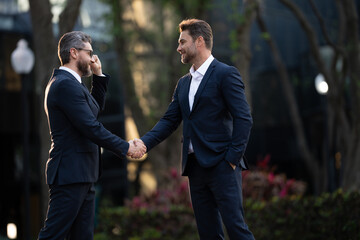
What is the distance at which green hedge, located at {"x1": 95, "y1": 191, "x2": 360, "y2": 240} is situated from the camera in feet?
24.1

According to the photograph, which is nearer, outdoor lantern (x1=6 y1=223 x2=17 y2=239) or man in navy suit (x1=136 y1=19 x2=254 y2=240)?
man in navy suit (x1=136 y1=19 x2=254 y2=240)

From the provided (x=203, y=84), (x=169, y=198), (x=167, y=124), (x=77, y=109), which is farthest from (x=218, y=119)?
(x=169, y=198)

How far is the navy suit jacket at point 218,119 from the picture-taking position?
5254mm

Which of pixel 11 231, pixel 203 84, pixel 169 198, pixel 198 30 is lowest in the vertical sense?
pixel 11 231

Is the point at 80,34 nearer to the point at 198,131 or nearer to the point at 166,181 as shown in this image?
the point at 198,131

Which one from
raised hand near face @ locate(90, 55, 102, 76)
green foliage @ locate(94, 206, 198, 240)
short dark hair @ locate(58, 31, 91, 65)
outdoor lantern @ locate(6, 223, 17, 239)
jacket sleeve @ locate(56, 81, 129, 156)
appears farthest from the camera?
outdoor lantern @ locate(6, 223, 17, 239)

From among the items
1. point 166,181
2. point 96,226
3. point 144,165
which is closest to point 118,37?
point 166,181

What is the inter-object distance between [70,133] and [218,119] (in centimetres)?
132

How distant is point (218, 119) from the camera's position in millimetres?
5410

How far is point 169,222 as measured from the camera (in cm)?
1029

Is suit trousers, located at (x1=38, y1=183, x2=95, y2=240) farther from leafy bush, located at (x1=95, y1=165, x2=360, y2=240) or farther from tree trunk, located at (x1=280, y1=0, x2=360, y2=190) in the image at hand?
tree trunk, located at (x1=280, y1=0, x2=360, y2=190)

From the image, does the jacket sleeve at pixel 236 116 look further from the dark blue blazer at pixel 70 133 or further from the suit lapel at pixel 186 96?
the dark blue blazer at pixel 70 133

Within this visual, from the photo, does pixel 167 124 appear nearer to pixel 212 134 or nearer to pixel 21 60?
pixel 212 134

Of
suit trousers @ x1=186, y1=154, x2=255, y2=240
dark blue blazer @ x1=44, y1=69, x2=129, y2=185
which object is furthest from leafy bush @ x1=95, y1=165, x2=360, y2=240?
dark blue blazer @ x1=44, y1=69, x2=129, y2=185
